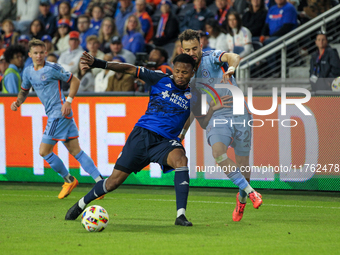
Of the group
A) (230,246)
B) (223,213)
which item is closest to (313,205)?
(223,213)

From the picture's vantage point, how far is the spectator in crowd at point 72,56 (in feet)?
43.9

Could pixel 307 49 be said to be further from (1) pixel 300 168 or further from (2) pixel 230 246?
(2) pixel 230 246

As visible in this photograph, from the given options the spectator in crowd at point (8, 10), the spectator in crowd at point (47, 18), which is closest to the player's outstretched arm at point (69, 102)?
the spectator in crowd at point (47, 18)

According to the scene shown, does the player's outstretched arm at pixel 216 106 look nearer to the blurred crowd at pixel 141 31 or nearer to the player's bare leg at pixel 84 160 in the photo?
the player's bare leg at pixel 84 160

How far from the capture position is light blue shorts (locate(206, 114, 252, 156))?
656 cm

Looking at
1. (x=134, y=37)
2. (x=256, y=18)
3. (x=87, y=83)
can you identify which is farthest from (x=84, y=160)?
(x=256, y=18)

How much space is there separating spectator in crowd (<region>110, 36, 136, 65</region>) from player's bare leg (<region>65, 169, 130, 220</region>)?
6822 millimetres

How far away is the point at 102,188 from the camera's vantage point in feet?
20.7

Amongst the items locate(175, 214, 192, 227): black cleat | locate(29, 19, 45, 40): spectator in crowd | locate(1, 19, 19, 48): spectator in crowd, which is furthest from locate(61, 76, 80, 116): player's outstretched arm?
locate(1, 19, 19, 48): spectator in crowd

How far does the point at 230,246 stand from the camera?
198 inches

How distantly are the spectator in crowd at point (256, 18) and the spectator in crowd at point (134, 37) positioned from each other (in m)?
2.57

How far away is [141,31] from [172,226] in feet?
27.7

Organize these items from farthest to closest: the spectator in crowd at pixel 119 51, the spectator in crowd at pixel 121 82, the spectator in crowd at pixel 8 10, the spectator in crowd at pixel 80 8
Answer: the spectator in crowd at pixel 8 10
the spectator in crowd at pixel 80 8
the spectator in crowd at pixel 119 51
the spectator in crowd at pixel 121 82

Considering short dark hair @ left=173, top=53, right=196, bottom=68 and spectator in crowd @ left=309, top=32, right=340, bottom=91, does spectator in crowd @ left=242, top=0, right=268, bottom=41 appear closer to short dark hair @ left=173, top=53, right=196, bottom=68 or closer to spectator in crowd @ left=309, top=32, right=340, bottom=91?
spectator in crowd @ left=309, top=32, right=340, bottom=91
